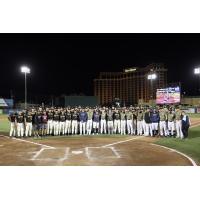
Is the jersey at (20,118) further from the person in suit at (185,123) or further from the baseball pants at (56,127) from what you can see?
the person in suit at (185,123)

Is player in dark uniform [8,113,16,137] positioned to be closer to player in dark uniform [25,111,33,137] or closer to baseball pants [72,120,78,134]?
player in dark uniform [25,111,33,137]

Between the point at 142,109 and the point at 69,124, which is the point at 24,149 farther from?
the point at 142,109

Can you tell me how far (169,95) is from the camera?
27828mm

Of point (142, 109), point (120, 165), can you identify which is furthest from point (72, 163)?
point (142, 109)

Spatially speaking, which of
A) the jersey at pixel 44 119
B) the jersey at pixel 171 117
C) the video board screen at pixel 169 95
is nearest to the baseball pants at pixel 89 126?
the jersey at pixel 44 119

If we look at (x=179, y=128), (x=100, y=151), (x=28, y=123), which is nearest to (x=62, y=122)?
(x=28, y=123)

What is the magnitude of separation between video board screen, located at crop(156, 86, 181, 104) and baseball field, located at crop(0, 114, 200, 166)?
1154 centimetres

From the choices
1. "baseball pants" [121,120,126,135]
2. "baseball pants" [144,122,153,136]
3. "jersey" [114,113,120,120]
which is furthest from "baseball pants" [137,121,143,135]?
"jersey" [114,113,120,120]

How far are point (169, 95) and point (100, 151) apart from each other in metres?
16.8

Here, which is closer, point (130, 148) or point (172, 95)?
point (130, 148)

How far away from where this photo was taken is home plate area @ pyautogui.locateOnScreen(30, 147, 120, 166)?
1059cm

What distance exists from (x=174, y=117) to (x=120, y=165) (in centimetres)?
646
